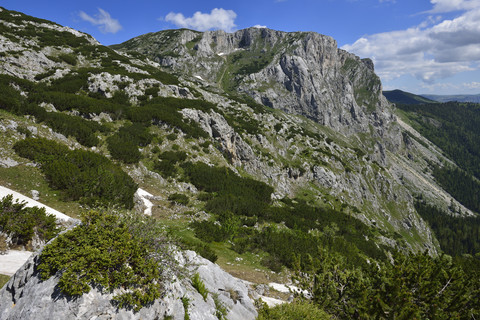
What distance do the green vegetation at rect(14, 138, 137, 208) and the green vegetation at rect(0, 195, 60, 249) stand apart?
310 centimetres

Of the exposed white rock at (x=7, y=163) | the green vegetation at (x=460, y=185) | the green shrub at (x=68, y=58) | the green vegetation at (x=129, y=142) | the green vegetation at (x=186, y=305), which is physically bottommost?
the green vegetation at (x=460, y=185)

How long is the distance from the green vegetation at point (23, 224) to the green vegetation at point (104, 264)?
18.9 feet

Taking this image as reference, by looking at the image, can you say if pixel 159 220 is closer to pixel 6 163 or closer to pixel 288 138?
pixel 6 163

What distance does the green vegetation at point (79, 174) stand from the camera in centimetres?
1327

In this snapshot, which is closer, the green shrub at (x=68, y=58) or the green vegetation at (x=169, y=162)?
the green vegetation at (x=169, y=162)

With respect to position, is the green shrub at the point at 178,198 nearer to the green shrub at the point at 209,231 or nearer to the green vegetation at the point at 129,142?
the green shrub at the point at 209,231

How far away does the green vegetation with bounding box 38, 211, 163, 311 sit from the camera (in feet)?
15.3

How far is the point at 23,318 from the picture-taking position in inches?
175

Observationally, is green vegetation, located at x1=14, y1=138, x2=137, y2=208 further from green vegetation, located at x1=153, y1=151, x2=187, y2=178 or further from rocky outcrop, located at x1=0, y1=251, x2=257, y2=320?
rocky outcrop, located at x1=0, y1=251, x2=257, y2=320

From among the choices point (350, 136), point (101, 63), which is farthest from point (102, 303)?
point (350, 136)

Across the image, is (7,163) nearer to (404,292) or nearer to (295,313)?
(295,313)

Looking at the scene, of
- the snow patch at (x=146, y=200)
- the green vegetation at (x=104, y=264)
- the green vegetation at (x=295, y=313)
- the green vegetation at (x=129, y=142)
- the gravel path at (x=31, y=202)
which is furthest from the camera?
the green vegetation at (x=129, y=142)

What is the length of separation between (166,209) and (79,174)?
249 inches

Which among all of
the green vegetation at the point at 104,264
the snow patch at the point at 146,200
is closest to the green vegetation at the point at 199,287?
the green vegetation at the point at 104,264
